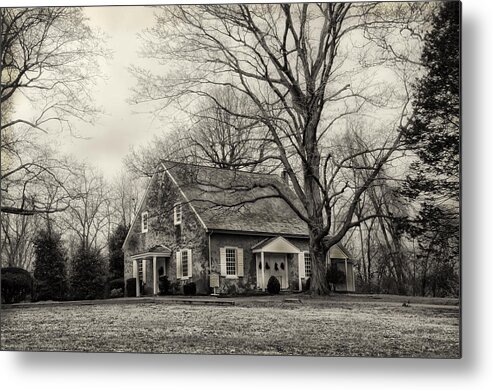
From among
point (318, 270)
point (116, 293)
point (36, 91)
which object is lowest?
point (116, 293)

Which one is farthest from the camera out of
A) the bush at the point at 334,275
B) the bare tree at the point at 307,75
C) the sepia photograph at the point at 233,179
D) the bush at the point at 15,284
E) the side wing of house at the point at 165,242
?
the bush at the point at 15,284

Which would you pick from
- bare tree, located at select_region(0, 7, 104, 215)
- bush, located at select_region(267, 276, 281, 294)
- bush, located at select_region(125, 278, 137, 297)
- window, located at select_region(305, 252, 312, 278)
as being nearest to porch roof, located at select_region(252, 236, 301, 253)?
window, located at select_region(305, 252, 312, 278)

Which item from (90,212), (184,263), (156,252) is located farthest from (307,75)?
(90,212)

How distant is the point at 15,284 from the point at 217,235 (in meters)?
2.28

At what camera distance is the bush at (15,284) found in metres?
8.55

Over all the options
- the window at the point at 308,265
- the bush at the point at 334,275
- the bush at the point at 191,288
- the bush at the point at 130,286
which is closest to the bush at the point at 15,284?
the bush at the point at 130,286

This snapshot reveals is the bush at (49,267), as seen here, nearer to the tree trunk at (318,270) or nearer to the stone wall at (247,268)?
the stone wall at (247,268)

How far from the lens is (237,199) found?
8.45 metres

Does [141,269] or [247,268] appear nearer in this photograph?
[247,268]

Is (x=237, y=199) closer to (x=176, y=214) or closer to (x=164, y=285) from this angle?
(x=176, y=214)

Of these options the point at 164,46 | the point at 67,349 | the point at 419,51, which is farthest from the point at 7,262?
the point at 419,51

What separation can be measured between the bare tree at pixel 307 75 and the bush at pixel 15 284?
7.64ft

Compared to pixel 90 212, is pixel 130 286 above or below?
below

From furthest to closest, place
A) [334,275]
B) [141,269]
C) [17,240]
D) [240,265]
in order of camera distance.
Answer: [17,240]
[141,269]
[240,265]
[334,275]
